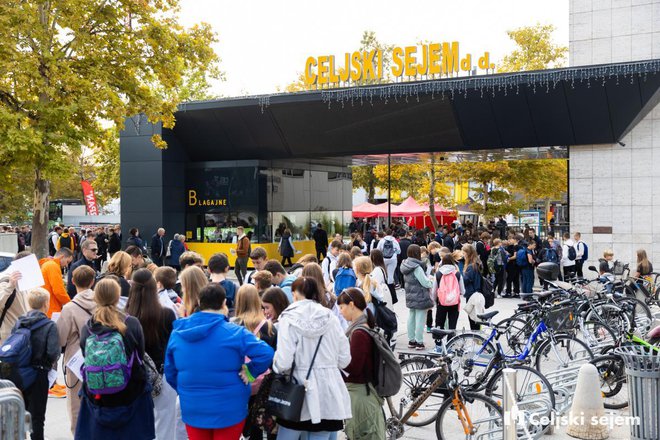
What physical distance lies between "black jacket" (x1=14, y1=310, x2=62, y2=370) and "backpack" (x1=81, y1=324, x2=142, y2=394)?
105cm

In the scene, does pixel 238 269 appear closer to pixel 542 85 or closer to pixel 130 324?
pixel 542 85

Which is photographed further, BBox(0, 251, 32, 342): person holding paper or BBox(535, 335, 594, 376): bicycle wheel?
BBox(535, 335, 594, 376): bicycle wheel

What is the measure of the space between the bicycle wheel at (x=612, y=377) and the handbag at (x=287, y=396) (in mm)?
4493

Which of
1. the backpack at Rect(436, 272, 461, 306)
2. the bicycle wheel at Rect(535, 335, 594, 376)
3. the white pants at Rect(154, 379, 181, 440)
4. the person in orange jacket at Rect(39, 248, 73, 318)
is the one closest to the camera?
the white pants at Rect(154, 379, 181, 440)

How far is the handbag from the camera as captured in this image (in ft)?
15.3

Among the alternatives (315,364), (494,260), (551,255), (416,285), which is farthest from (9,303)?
(551,255)

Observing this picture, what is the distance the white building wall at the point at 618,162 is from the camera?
18797mm

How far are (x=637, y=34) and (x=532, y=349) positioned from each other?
1419 cm

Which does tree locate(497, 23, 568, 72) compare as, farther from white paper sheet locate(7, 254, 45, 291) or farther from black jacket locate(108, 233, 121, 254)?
white paper sheet locate(7, 254, 45, 291)

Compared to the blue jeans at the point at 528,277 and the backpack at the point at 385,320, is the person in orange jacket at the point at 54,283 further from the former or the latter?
the blue jeans at the point at 528,277

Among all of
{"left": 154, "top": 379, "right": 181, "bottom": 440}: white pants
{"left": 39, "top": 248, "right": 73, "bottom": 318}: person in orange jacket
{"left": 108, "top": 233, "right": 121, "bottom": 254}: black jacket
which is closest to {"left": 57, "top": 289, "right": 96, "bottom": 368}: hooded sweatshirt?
{"left": 154, "top": 379, "right": 181, "bottom": 440}: white pants

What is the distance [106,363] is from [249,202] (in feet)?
62.1

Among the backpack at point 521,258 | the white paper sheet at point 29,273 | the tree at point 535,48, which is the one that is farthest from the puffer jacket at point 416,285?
the tree at point 535,48

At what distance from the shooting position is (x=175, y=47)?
17.0 meters
